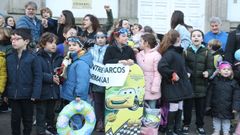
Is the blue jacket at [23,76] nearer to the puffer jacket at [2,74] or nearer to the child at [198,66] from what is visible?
the puffer jacket at [2,74]

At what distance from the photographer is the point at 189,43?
8.64 meters

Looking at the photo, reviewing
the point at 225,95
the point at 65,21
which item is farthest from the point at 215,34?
the point at 65,21

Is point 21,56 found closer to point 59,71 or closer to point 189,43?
point 59,71

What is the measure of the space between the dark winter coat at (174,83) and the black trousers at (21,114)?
213 centimetres

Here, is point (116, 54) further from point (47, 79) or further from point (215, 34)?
point (215, 34)

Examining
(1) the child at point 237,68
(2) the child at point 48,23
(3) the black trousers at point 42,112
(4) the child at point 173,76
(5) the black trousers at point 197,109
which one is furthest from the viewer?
(2) the child at point 48,23

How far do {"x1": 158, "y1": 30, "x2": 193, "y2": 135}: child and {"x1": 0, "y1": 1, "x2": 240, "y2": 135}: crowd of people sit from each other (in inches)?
0.6

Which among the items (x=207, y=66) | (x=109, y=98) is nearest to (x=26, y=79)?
(x=109, y=98)

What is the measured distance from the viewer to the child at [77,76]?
6.95 m

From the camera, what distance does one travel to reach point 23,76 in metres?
6.88

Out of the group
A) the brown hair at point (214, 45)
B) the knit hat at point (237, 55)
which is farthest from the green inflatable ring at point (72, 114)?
the brown hair at point (214, 45)

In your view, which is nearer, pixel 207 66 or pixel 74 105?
pixel 74 105

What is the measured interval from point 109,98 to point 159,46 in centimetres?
139

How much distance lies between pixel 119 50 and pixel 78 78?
90 centimetres
